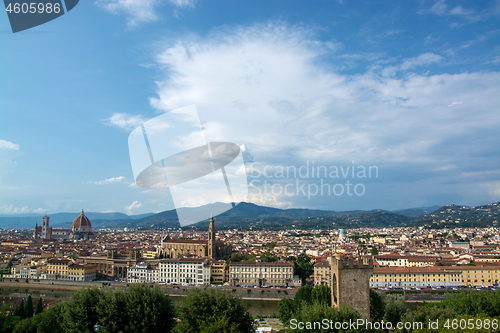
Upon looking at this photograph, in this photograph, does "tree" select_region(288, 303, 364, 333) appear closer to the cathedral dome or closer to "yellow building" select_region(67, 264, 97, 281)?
"yellow building" select_region(67, 264, 97, 281)

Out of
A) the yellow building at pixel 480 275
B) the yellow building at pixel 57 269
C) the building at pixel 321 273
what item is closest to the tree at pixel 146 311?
the building at pixel 321 273

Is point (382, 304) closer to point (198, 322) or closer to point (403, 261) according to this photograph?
point (198, 322)

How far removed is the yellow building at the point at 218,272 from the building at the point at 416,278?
972 centimetres

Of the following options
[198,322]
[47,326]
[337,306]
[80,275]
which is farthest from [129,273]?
[337,306]

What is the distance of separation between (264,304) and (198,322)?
12.3 metres

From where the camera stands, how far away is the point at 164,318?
28.1 feet

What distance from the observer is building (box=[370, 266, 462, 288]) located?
22500mm

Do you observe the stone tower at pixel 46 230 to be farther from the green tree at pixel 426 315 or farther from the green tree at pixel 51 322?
the green tree at pixel 426 315

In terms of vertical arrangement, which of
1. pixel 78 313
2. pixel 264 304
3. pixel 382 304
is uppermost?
pixel 78 313

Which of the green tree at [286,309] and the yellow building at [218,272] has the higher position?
the green tree at [286,309]

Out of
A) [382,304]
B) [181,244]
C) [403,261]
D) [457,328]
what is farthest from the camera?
[181,244]

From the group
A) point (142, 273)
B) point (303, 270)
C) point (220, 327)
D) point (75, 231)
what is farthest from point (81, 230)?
point (220, 327)

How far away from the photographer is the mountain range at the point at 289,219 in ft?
339

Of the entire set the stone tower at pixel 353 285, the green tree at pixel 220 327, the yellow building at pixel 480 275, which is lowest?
the yellow building at pixel 480 275
